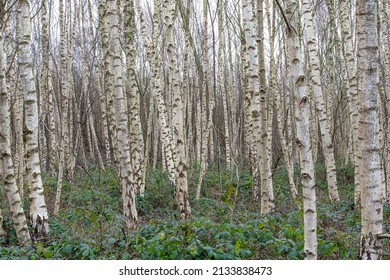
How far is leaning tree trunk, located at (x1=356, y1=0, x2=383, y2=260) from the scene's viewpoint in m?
3.42

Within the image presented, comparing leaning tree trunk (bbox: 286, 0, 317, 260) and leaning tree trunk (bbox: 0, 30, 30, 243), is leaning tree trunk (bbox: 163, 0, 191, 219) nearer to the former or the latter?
leaning tree trunk (bbox: 0, 30, 30, 243)

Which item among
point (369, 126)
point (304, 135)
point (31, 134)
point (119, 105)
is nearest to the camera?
point (369, 126)

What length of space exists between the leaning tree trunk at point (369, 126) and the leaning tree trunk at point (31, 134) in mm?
3870

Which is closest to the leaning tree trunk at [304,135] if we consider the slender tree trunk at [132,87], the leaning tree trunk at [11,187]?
the leaning tree trunk at [11,187]

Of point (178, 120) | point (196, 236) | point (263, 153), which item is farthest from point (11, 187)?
point (263, 153)

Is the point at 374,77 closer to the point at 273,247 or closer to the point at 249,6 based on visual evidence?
the point at 273,247

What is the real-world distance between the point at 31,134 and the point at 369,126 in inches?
156

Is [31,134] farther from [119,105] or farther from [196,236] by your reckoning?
[196,236]

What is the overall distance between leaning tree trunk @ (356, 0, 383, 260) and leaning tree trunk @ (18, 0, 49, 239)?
3870 mm

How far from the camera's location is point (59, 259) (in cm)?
452

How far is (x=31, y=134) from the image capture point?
5484mm

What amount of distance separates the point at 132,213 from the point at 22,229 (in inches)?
67.8

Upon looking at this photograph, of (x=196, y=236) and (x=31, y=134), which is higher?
(x=31, y=134)
